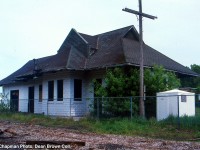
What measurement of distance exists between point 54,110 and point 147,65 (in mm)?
7186

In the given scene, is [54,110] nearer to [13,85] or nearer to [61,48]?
[61,48]

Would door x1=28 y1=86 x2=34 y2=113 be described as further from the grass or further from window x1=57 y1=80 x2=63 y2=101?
the grass

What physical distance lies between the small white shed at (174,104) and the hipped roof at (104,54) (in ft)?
11.6

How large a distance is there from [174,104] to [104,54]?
304 inches

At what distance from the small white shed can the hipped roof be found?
11.6 ft

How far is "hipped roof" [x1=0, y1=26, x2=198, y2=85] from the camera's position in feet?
70.5

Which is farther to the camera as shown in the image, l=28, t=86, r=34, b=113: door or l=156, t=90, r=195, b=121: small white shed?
l=28, t=86, r=34, b=113: door

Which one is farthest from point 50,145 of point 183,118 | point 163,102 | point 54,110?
point 54,110

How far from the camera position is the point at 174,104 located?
55.0ft

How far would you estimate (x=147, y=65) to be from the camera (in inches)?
830

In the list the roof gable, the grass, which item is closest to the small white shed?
the grass

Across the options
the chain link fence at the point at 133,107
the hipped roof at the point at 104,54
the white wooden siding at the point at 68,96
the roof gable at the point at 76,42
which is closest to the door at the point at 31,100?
the white wooden siding at the point at 68,96

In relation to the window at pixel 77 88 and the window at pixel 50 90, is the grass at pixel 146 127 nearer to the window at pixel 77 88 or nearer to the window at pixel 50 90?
the window at pixel 77 88

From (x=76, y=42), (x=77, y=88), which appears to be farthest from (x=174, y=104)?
(x=76, y=42)
